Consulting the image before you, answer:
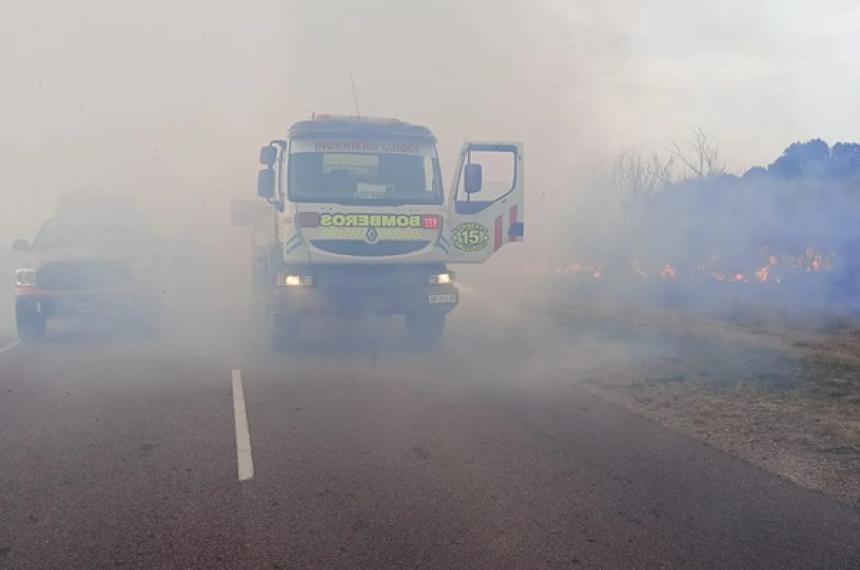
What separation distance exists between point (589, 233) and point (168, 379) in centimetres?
1374

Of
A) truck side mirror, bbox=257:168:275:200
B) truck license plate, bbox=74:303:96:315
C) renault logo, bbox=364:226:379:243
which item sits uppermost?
truck side mirror, bbox=257:168:275:200

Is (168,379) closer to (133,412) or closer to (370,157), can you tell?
(133,412)

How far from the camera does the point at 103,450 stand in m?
5.20

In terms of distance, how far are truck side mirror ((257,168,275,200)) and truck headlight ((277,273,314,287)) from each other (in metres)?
1.64

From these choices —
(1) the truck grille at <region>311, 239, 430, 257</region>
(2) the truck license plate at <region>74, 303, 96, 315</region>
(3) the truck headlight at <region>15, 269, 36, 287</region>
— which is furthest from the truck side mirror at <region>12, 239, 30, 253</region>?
(1) the truck grille at <region>311, 239, 430, 257</region>

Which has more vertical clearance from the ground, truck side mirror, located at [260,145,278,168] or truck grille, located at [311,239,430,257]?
truck side mirror, located at [260,145,278,168]

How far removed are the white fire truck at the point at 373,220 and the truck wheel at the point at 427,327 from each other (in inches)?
3.3

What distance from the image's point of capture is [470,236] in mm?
9570

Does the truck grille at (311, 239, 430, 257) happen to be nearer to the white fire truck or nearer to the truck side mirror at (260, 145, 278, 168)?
the white fire truck

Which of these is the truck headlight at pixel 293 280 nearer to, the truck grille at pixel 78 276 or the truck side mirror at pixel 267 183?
the truck side mirror at pixel 267 183

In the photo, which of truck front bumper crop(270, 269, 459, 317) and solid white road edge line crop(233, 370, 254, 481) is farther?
truck front bumper crop(270, 269, 459, 317)

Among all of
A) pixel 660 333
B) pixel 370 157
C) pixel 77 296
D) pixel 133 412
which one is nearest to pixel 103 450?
pixel 133 412

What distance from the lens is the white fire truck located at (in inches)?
350

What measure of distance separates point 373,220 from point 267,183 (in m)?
2.10
